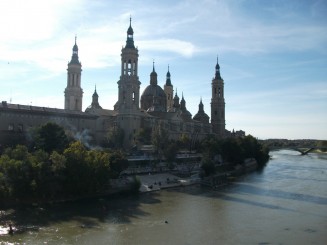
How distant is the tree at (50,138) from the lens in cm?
3938

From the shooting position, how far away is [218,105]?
9519 cm

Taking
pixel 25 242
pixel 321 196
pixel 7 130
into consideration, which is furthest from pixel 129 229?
pixel 7 130

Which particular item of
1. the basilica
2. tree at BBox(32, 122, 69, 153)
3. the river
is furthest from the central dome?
the river

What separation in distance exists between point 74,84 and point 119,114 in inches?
362

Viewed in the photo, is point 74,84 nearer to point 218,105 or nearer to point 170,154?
point 170,154

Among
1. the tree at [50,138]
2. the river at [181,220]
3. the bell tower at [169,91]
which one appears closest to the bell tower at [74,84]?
the tree at [50,138]

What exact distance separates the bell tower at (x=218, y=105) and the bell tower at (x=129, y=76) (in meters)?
34.3

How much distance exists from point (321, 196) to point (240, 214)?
11929 millimetres

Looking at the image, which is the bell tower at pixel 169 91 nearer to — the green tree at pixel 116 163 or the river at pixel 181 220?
the green tree at pixel 116 163

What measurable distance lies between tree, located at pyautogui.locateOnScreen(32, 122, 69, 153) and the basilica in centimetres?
774

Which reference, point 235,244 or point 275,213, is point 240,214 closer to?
point 275,213

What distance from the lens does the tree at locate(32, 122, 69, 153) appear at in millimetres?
39375

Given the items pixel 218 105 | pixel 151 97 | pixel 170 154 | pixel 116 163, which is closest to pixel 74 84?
pixel 151 97

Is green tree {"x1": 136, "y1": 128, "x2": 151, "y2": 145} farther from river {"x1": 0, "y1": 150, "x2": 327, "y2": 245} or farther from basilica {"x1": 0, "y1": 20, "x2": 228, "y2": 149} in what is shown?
river {"x1": 0, "y1": 150, "x2": 327, "y2": 245}
